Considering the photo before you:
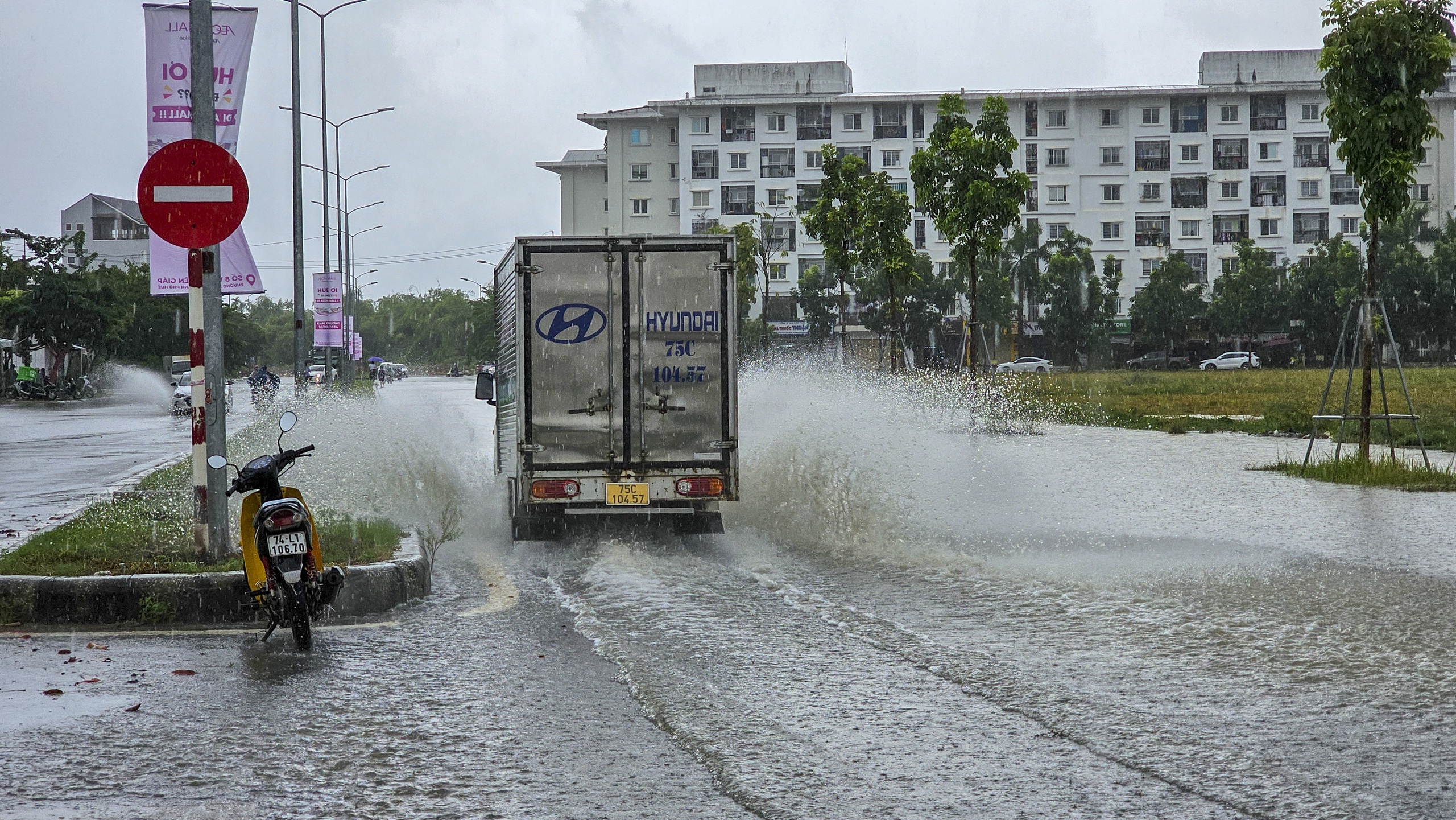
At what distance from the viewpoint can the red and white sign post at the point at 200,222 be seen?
30.7 feet

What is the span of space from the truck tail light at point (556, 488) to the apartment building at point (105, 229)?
132501 millimetres

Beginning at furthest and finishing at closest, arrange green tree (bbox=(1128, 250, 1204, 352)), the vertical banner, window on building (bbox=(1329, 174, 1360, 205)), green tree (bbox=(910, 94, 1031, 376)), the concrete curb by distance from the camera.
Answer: window on building (bbox=(1329, 174, 1360, 205)) < green tree (bbox=(1128, 250, 1204, 352)) < the vertical banner < green tree (bbox=(910, 94, 1031, 376)) < the concrete curb

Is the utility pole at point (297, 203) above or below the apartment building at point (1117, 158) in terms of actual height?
below

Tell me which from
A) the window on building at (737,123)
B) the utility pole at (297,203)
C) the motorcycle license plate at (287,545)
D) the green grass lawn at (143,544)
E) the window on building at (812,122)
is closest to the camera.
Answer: the motorcycle license plate at (287,545)

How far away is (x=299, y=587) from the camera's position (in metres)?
7.50

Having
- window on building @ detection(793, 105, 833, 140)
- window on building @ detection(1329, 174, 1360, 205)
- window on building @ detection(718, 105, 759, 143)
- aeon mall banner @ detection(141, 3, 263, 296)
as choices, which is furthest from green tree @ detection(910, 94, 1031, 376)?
window on building @ detection(1329, 174, 1360, 205)

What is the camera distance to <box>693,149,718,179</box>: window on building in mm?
95938

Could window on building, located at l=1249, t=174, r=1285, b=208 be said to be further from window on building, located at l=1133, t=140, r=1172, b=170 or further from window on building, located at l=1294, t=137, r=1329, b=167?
window on building, located at l=1133, t=140, r=1172, b=170

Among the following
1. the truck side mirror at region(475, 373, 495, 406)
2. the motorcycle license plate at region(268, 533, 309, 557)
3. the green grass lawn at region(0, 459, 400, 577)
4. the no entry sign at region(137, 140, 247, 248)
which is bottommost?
the green grass lawn at region(0, 459, 400, 577)

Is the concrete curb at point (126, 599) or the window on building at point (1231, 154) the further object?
the window on building at point (1231, 154)

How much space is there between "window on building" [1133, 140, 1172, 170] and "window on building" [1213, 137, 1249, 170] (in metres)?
3.05

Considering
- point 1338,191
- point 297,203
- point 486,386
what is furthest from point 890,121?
point 486,386

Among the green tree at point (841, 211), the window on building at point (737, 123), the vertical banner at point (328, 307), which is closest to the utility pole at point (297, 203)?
the vertical banner at point (328, 307)

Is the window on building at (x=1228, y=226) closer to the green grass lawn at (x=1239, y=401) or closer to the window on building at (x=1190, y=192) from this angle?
the window on building at (x=1190, y=192)
